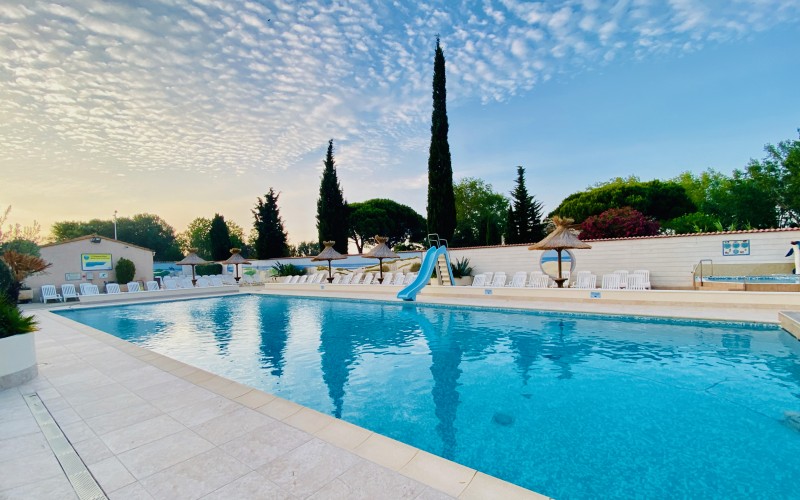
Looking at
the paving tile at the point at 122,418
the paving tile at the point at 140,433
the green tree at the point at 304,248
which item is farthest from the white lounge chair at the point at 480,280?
the green tree at the point at 304,248

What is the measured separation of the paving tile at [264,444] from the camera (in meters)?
2.76

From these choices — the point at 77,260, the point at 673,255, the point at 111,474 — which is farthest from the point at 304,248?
the point at 111,474

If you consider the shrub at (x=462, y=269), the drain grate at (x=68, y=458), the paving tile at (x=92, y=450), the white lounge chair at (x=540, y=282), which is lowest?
the white lounge chair at (x=540, y=282)

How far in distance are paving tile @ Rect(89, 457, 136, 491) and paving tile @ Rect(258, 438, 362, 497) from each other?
0.93 meters

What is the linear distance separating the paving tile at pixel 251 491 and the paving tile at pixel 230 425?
0.72 metres

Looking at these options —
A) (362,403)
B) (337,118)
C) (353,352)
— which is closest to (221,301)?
(337,118)

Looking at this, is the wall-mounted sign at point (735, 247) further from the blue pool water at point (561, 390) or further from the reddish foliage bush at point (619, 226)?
the reddish foliage bush at point (619, 226)

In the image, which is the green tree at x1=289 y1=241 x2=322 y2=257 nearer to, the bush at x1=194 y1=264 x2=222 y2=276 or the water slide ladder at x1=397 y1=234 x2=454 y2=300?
the bush at x1=194 y1=264 x2=222 y2=276

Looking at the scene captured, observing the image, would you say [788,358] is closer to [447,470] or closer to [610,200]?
[447,470]

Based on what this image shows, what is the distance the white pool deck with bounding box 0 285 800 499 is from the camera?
238 centimetres

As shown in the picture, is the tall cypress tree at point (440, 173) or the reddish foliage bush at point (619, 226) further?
the reddish foliage bush at point (619, 226)

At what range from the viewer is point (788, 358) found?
19.2 ft

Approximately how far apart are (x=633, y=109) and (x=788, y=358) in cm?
1723

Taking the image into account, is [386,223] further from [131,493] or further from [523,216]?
[131,493]
